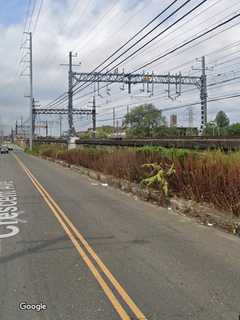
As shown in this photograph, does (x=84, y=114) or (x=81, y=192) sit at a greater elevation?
(x=84, y=114)

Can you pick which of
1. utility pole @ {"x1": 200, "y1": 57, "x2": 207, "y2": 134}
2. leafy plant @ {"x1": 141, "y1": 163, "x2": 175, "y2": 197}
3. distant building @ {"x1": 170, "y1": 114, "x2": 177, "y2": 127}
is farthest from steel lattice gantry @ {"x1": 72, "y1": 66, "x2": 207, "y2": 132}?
distant building @ {"x1": 170, "y1": 114, "x2": 177, "y2": 127}

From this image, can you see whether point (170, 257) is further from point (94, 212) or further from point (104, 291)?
point (94, 212)

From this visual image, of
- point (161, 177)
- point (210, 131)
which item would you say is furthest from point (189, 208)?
point (210, 131)

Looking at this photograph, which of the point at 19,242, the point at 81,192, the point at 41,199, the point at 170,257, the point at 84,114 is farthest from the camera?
the point at 84,114

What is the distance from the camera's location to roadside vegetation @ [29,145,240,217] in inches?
429

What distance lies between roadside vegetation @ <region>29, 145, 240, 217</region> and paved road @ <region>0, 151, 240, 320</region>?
1072 millimetres

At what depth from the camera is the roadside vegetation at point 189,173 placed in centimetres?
1091

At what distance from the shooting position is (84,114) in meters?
81.6

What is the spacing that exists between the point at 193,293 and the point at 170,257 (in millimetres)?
1796

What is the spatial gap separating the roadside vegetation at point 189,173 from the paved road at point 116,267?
1072 millimetres

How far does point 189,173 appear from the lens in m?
13.3

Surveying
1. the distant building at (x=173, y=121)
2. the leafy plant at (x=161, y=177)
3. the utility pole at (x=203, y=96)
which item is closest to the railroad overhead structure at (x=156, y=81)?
the utility pole at (x=203, y=96)

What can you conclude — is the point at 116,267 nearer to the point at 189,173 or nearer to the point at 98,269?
the point at 98,269

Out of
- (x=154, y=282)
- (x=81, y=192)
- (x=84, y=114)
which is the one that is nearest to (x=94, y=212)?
(x=81, y=192)
